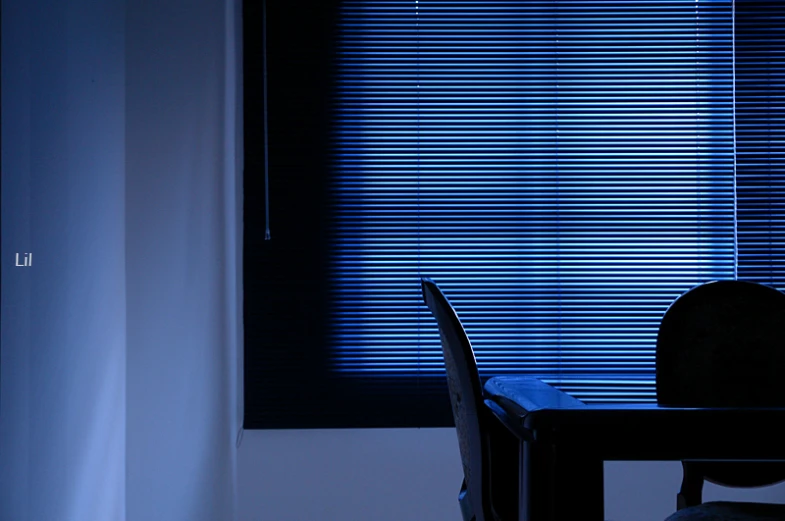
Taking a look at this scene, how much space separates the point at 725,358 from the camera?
1797 millimetres

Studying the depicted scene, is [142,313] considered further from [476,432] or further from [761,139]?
[761,139]

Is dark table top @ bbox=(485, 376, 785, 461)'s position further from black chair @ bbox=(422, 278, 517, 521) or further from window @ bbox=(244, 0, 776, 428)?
window @ bbox=(244, 0, 776, 428)

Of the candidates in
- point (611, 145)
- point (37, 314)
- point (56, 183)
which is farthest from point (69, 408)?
point (611, 145)

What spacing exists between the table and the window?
148cm

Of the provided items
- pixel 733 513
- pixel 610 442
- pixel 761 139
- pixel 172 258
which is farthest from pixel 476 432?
pixel 761 139

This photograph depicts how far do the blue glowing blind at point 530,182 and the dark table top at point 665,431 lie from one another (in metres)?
1.49

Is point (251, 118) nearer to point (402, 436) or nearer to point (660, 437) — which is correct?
point (402, 436)

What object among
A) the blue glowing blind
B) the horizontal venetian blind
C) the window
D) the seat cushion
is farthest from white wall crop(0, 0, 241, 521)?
the horizontal venetian blind

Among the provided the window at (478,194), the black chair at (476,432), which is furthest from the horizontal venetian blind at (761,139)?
the black chair at (476,432)

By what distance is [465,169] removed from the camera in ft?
8.02

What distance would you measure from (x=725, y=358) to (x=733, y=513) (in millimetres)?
572

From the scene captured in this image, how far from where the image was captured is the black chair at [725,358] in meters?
1.76

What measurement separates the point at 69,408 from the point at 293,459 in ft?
3.82

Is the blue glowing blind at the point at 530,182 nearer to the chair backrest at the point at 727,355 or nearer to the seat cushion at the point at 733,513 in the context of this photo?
the chair backrest at the point at 727,355
